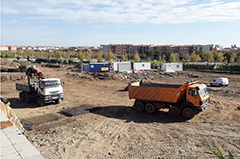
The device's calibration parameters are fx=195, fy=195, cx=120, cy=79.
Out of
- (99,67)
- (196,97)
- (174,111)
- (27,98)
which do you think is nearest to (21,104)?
(27,98)

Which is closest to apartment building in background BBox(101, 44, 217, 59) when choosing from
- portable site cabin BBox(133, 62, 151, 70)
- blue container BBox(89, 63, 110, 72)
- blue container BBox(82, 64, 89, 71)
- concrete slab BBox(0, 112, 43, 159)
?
portable site cabin BBox(133, 62, 151, 70)

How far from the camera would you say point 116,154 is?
8859 mm

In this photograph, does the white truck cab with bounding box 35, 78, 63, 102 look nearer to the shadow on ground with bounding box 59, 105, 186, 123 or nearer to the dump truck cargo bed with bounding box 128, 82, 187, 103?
the shadow on ground with bounding box 59, 105, 186, 123

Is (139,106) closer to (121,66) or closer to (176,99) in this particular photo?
(176,99)

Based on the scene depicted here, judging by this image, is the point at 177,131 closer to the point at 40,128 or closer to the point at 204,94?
the point at 204,94

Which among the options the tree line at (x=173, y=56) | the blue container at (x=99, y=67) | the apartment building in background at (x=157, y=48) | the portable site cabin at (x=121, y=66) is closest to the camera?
the blue container at (x=99, y=67)

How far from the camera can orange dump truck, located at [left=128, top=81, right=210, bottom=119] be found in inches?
532

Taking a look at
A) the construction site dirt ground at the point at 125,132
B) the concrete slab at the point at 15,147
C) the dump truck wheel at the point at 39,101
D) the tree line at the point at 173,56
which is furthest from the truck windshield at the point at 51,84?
the tree line at the point at 173,56

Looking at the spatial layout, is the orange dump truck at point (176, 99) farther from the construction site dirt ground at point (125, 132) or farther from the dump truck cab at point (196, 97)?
the construction site dirt ground at point (125, 132)

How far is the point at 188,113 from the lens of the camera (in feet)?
45.3

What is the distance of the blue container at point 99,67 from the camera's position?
150ft

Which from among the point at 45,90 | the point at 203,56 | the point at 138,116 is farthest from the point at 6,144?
the point at 203,56

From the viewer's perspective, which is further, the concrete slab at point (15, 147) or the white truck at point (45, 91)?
the white truck at point (45, 91)

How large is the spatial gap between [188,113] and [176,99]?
4.22 feet
